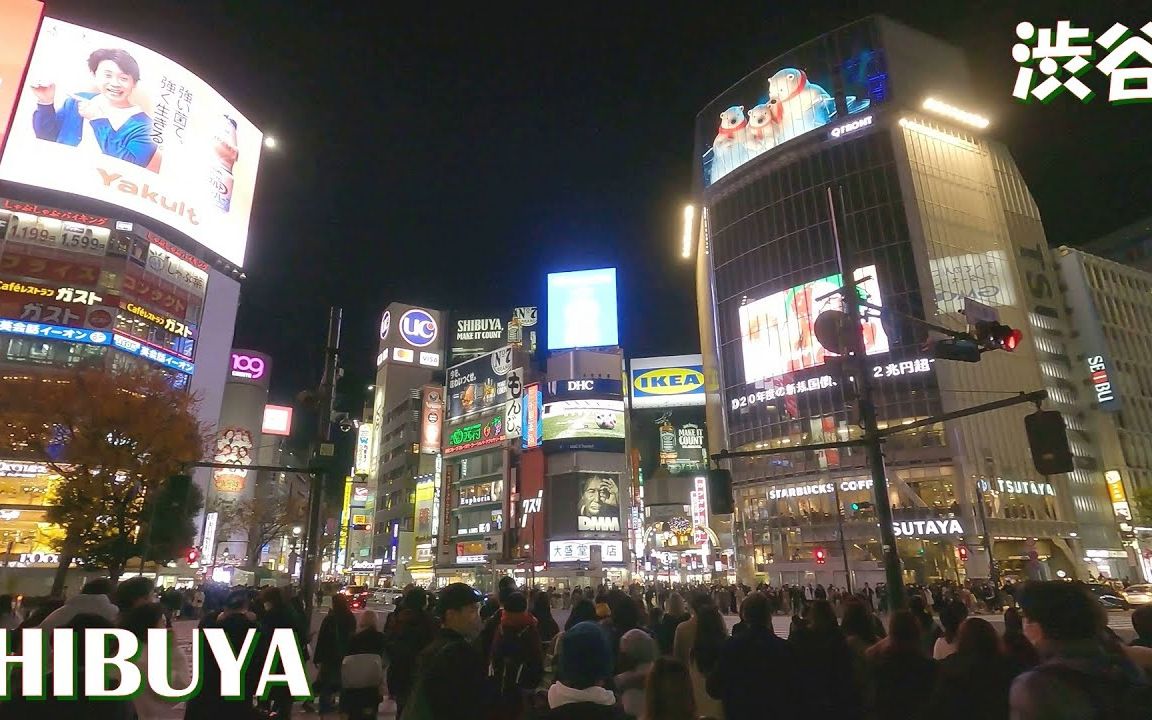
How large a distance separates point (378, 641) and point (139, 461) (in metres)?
34.1

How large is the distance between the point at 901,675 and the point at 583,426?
229ft

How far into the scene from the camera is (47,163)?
44781mm

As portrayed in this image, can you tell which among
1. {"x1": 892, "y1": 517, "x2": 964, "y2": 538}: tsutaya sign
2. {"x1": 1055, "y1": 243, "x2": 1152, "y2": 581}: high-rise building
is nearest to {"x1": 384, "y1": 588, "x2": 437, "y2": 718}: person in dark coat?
{"x1": 892, "y1": 517, "x2": 964, "y2": 538}: tsutaya sign

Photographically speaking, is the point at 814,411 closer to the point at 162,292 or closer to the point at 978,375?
the point at 978,375

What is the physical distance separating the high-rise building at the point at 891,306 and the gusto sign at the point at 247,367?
65329 millimetres

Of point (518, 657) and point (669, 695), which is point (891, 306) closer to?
point (518, 657)

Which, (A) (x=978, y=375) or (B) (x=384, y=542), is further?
(B) (x=384, y=542)

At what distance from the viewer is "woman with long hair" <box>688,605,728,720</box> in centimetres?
722

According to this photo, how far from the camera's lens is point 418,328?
4584 inches

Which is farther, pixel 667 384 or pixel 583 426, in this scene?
pixel 667 384

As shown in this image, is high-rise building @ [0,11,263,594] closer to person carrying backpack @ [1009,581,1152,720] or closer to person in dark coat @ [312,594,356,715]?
person in dark coat @ [312,594,356,715]

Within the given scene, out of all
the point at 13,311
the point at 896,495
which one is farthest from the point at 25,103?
the point at 896,495

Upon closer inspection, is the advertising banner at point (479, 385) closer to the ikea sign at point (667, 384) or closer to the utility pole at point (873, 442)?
the ikea sign at point (667, 384)

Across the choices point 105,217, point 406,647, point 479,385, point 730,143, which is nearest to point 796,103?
point 730,143
